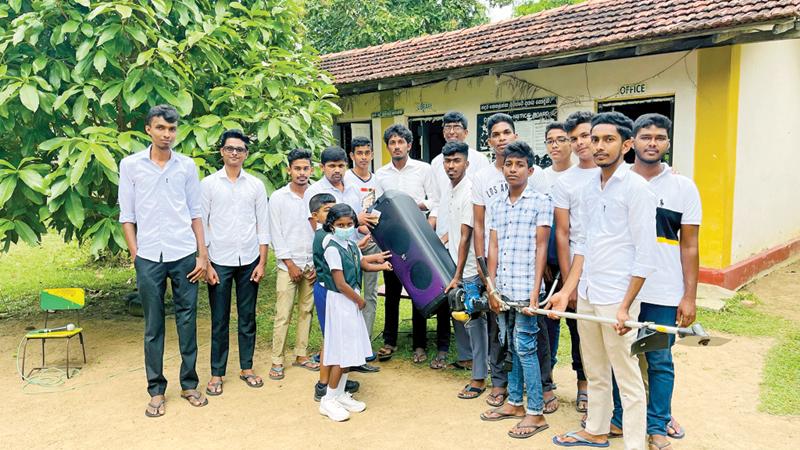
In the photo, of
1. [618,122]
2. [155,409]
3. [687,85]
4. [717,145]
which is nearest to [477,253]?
[618,122]

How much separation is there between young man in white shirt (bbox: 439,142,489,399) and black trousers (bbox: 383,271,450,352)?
1.92 feet

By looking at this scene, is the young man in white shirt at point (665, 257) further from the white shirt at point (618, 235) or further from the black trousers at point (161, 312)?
the black trousers at point (161, 312)

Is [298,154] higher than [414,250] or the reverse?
higher

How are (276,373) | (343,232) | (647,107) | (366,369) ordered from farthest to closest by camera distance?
(647,107) → (366,369) → (276,373) → (343,232)

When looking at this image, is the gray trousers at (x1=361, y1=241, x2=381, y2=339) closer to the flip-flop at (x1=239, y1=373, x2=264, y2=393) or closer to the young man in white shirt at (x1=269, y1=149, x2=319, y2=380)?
the young man in white shirt at (x1=269, y1=149, x2=319, y2=380)

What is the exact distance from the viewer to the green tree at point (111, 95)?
13.6 ft

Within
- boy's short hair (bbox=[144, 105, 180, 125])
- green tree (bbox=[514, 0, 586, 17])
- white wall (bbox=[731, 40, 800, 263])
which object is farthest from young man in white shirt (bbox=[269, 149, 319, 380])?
green tree (bbox=[514, 0, 586, 17])

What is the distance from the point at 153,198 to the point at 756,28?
5515 millimetres

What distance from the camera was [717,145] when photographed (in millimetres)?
6199

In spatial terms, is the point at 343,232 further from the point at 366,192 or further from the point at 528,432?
the point at 528,432

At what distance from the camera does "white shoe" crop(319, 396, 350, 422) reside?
3555mm

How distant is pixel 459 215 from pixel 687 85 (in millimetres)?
3903

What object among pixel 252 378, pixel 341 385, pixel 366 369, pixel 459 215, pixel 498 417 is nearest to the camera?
pixel 498 417

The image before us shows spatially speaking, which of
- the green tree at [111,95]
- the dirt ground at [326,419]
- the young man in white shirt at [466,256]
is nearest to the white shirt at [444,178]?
the young man in white shirt at [466,256]
